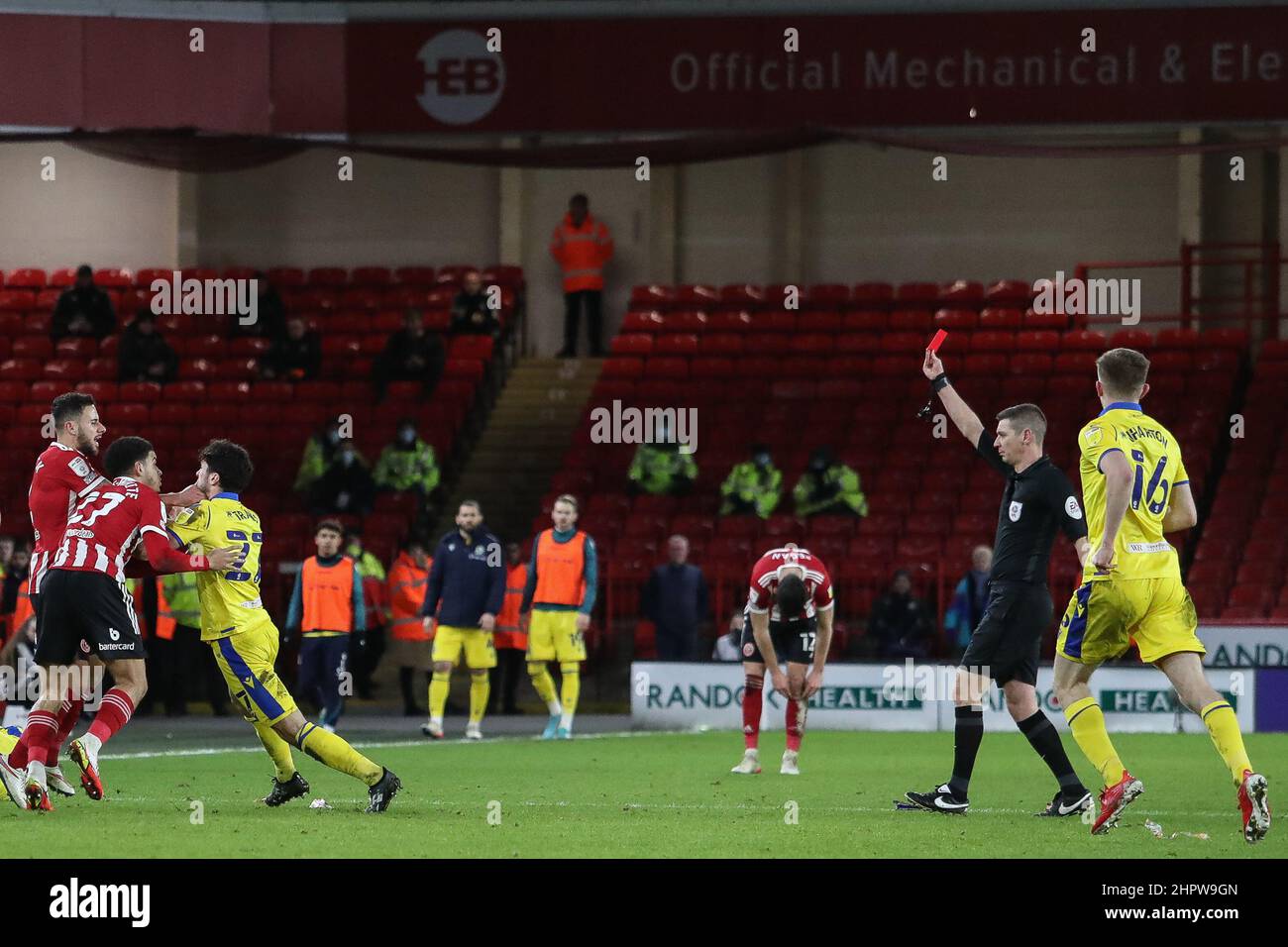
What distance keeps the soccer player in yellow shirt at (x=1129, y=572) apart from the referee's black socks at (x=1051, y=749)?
0.79m

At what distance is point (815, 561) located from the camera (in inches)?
548

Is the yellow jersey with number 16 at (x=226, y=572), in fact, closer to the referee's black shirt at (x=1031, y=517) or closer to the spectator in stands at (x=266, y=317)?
the referee's black shirt at (x=1031, y=517)

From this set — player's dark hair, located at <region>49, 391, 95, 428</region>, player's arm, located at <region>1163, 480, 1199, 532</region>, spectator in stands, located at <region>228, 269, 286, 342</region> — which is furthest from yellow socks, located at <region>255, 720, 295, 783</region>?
spectator in stands, located at <region>228, 269, 286, 342</region>

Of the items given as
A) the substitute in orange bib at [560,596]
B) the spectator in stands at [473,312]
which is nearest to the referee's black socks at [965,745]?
the substitute in orange bib at [560,596]

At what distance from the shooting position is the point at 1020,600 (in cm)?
1083

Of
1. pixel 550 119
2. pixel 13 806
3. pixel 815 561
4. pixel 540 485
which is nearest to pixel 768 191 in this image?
pixel 550 119

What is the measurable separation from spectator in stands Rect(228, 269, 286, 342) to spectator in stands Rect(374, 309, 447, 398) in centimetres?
173

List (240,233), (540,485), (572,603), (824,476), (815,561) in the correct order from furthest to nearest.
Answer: (240,233) < (540,485) < (824,476) < (572,603) < (815,561)

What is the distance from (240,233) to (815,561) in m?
19.1

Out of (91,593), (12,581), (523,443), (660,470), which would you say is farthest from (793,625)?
(523,443)

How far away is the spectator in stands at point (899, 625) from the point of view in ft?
68.9

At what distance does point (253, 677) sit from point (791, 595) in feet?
13.8

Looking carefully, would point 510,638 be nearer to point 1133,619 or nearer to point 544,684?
point 544,684
